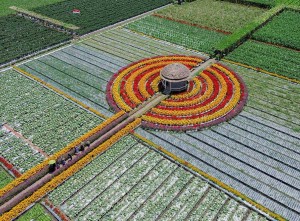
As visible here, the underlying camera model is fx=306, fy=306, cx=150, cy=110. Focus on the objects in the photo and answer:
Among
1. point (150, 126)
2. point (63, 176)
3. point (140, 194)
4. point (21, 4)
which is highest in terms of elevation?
point (21, 4)

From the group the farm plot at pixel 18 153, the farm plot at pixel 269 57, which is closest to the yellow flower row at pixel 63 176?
the farm plot at pixel 18 153

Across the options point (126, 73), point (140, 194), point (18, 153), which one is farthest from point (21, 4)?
point (140, 194)

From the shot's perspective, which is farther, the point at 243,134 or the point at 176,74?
the point at 176,74

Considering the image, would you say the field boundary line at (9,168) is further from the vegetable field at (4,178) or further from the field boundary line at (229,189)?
the field boundary line at (229,189)

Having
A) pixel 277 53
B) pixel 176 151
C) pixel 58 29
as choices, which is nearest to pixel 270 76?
pixel 277 53

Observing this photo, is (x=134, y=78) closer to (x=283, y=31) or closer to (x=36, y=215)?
(x=36, y=215)

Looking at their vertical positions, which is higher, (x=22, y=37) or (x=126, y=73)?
(x=22, y=37)

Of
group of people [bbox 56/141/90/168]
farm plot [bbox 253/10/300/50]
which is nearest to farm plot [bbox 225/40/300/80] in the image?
farm plot [bbox 253/10/300/50]

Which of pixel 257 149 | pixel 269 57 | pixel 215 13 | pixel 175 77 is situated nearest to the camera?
pixel 257 149

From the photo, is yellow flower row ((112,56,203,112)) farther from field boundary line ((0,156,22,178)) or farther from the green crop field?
the green crop field
